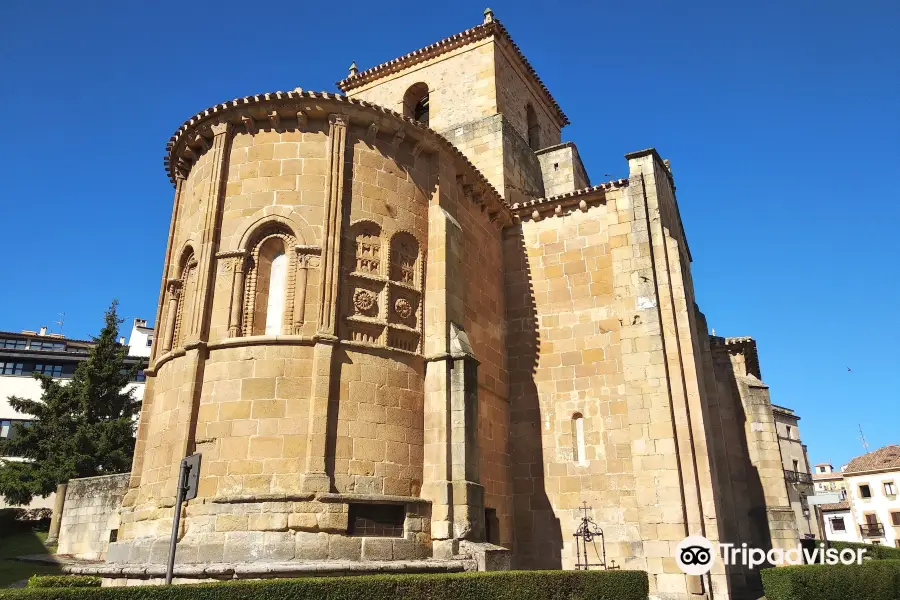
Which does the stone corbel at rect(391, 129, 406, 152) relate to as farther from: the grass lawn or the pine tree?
the pine tree

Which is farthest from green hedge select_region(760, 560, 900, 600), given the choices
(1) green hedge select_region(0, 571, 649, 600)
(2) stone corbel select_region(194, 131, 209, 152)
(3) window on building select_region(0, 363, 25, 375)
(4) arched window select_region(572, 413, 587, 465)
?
(3) window on building select_region(0, 363, 25, 375)

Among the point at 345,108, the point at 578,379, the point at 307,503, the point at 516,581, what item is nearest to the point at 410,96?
the point at 345,108

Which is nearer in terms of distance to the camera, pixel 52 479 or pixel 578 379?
pixel 578 379

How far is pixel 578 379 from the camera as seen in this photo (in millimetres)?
15742

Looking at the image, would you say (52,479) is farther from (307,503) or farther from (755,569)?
(755,569)

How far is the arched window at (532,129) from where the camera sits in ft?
76.8

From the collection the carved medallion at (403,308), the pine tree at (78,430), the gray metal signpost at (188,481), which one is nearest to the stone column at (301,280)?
the carved medallion at (403,308)

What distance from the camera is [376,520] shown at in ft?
37.3

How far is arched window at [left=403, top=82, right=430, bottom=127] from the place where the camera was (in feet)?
73.7

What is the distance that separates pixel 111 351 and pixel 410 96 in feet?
54.2

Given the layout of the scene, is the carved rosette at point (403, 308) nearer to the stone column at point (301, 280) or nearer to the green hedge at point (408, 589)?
the stone column at point (301, 280)

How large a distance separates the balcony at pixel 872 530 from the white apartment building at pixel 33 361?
5243 centimetres

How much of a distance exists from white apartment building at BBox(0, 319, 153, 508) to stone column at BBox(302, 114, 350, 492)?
77.4 ft

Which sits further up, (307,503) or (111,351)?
(111,351)
